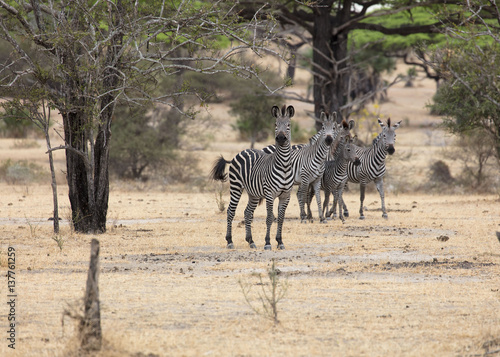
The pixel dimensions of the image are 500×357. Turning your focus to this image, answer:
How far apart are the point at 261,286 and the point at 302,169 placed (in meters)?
7.07

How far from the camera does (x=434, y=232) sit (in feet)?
42.9

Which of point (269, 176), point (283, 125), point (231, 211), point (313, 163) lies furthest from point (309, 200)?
point (283, 125)

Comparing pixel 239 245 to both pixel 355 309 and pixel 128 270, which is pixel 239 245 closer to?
pixel 128 270

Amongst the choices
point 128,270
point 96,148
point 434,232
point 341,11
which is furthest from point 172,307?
point 341,11

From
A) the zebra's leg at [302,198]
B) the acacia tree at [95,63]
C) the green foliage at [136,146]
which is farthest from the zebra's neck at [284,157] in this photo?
the green foliage at [136,146]

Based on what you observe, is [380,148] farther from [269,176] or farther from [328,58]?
[328,58]

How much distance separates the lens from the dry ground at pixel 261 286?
18.4 feet

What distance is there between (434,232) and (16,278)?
26.6ft

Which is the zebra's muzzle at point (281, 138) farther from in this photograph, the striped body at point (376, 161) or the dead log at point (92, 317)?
the striped body at point (376, 161)

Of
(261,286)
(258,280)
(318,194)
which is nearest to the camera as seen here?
(261,286)

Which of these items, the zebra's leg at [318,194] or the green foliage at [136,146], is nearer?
the zebra's leg at [318,194]

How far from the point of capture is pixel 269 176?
1057cm

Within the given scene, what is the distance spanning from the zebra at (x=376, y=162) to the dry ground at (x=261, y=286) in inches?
32.7

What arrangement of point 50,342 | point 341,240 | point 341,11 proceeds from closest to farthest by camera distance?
point 50,342
point 341,240
point 341,11
